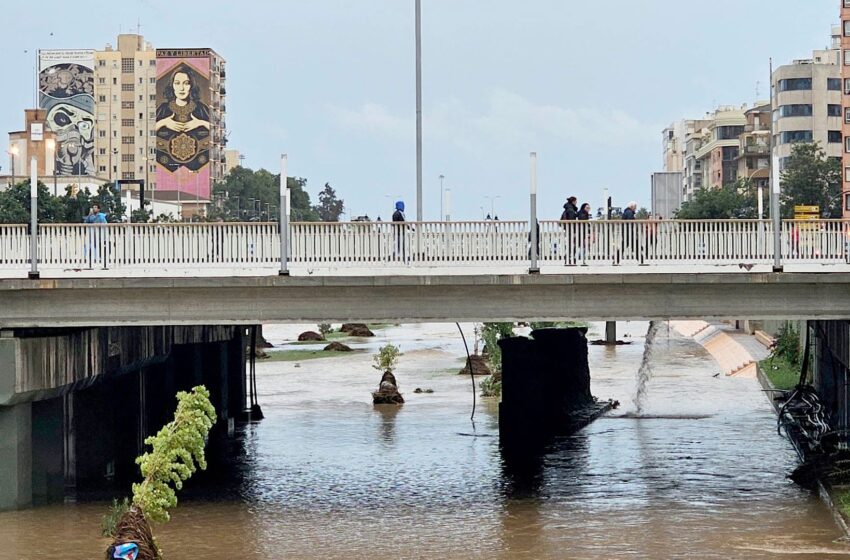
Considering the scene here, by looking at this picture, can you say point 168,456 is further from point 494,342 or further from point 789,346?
point 789,346

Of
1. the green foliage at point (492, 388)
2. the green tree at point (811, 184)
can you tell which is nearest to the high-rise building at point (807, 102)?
the green tree at point (811, 184)

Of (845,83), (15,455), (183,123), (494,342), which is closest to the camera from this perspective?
(15,455)

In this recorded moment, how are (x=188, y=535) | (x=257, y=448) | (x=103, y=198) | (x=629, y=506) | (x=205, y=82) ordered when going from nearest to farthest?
1. (x=188, y=535)
2. (x=629, y=506)
3. (x=257, y=448)
4. (x=103, y=198)
5. (x=205, y=82)

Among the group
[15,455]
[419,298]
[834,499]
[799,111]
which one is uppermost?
[799,111]

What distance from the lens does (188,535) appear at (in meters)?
31.5

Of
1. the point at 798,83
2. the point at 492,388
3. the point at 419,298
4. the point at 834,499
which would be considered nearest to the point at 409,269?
the point at 419,298

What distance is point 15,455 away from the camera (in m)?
31.9

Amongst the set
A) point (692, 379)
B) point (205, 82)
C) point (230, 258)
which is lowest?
point (692, 379)

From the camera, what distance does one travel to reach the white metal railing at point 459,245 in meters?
32.3

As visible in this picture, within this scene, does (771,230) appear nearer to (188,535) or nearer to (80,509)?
(188,535)

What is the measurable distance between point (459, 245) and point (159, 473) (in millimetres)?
8380

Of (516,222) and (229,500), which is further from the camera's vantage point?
(229,500)

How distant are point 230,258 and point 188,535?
5611mm

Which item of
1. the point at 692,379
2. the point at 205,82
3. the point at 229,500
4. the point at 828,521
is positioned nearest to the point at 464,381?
the point at 692,379
